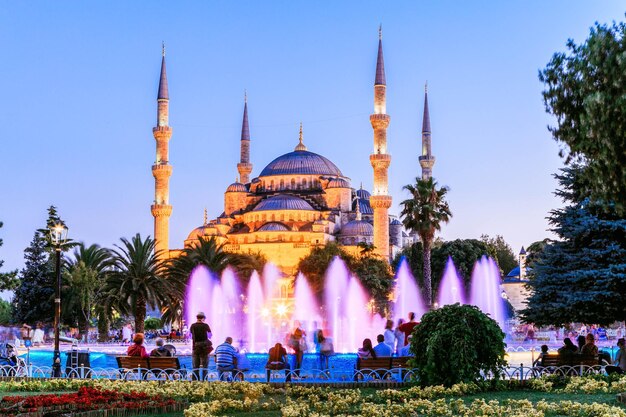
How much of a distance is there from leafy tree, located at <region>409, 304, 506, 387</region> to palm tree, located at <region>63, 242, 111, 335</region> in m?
23.6

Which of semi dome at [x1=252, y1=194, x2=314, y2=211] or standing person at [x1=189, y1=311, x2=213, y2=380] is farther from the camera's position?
semi dome at [x1=252, y1=194, x2=314, y2=211]

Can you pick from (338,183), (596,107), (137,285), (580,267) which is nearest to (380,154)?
(338,183)

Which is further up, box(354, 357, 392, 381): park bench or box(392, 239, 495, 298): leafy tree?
box(392, 239, 495, 298): leafy tree

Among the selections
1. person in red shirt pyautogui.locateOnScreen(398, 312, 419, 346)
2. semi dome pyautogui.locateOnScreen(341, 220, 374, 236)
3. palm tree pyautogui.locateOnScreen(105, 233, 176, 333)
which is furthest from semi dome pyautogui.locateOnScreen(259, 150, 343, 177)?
person in red shirt pyautogui.locateOnScreen(398, 312, 419, 346)

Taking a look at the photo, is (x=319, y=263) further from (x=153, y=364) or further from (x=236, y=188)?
(x=153, y=364)

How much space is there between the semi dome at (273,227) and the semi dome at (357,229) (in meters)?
4.57

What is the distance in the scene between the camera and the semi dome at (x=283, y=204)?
70.8 metres

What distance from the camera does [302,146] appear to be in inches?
3287

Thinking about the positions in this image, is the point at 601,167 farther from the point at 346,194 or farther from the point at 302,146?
the point at 302,146

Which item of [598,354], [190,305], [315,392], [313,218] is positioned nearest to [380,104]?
[313,218]

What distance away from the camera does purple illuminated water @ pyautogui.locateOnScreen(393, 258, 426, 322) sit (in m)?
47.0

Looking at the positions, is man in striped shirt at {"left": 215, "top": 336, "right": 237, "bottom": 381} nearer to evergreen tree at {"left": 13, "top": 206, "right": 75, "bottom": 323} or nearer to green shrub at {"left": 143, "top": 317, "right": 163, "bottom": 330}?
evergreen tree at {"left": 13, "top": 206, "right": 75, "bottom": 323}

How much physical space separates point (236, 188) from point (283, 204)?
218 inches

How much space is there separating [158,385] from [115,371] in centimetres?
227
